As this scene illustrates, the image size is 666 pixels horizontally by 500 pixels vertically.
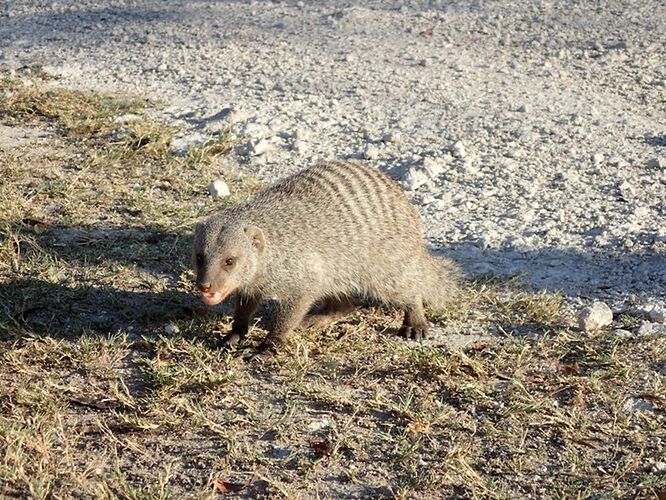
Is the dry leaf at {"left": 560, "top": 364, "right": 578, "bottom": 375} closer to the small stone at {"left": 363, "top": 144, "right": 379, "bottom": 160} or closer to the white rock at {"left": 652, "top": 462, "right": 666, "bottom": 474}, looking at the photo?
the white rock at {"left": 652, "top": 462, "right": 666, "bottom": 474}

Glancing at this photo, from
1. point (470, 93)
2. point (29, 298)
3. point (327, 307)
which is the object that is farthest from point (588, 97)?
point (29, 298)

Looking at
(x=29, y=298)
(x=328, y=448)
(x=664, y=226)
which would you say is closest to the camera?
(x=328, y=448)

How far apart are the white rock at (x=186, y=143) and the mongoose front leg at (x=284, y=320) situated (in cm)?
215

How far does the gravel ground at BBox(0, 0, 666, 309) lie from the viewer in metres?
4.59

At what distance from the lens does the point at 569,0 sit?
7949 millimetres

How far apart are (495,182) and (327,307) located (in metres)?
1.59

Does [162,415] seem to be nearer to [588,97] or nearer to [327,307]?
[327,307]

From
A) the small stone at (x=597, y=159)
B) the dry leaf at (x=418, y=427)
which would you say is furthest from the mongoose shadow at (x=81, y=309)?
the small stone at (x=597, y=159)

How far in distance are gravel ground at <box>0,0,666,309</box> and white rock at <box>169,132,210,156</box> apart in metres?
0.07

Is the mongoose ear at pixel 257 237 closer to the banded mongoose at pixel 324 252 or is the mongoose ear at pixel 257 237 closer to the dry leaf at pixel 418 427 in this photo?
the banded mongoose at pixel 324 252

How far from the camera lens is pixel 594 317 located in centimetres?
372

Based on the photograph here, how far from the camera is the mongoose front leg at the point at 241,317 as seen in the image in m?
3.66

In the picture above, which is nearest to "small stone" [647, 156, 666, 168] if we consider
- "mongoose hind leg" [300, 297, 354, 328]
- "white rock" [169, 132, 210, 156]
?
"mongoose hind leg" [300, 297, 354, 328]

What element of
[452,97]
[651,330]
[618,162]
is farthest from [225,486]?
[452,97]
